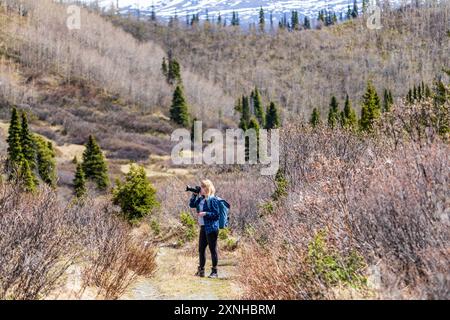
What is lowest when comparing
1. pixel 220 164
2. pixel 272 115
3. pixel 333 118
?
pixel 220 164

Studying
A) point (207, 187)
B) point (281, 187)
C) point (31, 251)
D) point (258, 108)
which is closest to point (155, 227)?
point (281, 187)

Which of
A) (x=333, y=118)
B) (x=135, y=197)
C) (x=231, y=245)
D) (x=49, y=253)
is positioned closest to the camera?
(x=49, y=253)

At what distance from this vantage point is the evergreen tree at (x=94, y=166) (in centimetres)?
4259

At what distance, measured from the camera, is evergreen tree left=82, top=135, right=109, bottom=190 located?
42.6 m

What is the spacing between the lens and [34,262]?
5.43 m

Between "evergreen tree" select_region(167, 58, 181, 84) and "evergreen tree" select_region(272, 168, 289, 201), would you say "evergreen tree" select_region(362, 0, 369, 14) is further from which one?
Result: "evergreen tree" select_region(272, 168, 289, 201)

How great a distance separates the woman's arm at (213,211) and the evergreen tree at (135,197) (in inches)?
456

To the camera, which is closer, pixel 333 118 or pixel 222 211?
pixel 222 211

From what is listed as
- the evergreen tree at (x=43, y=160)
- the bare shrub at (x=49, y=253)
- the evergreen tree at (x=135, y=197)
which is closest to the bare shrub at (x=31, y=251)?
the bare shrub at (x=49, y=253)

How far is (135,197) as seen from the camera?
19766 millimetres

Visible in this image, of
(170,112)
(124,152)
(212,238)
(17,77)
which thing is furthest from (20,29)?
(212,238)

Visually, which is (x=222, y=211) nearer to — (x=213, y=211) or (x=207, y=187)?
(x=213, y=211)

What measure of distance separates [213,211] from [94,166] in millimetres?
36124
